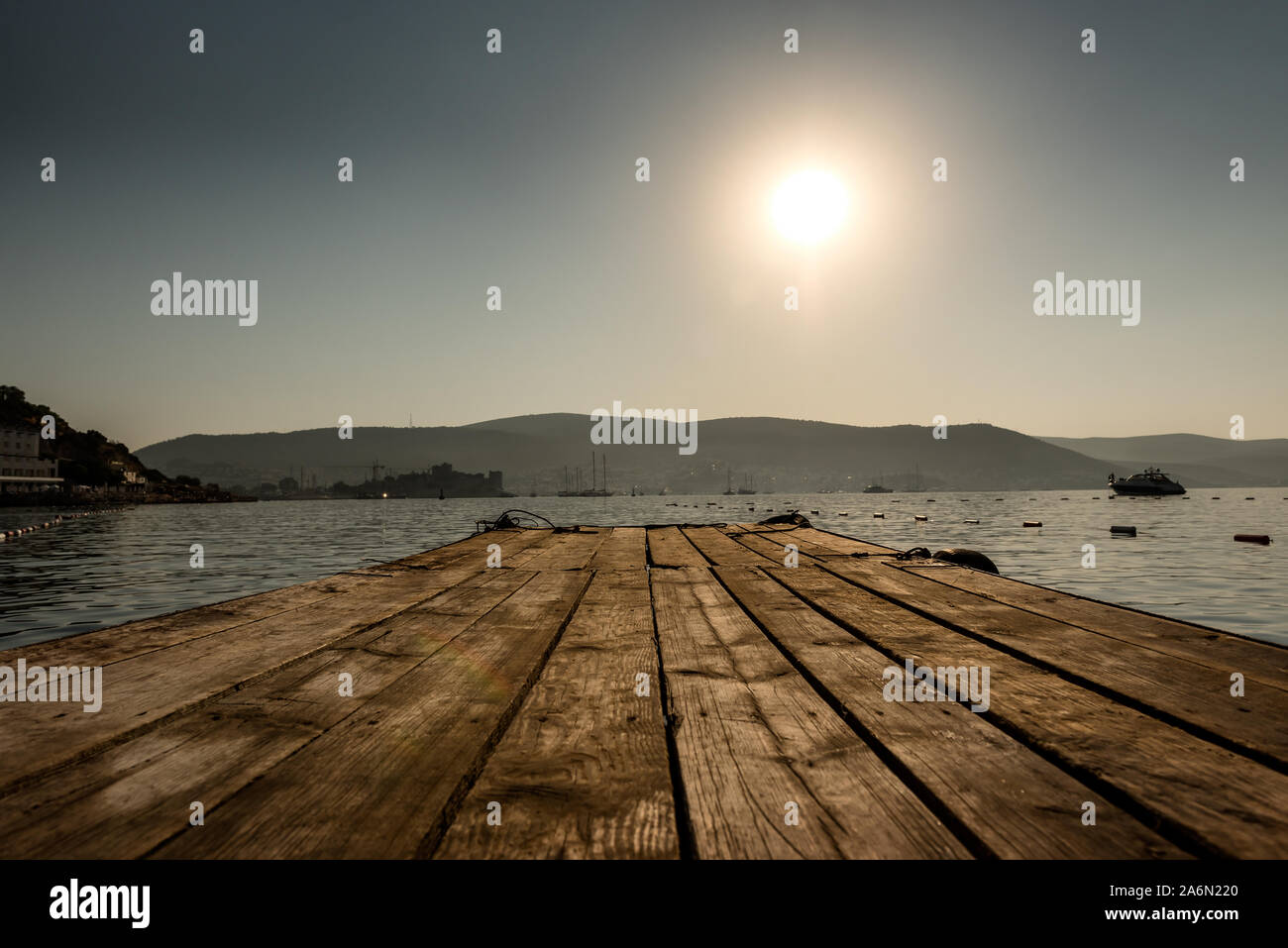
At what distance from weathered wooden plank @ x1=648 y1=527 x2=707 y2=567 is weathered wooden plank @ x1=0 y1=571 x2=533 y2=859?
4.03 metres

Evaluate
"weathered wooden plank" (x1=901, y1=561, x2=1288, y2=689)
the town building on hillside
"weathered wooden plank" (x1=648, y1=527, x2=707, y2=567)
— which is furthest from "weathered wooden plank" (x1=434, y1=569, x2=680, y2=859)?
the town building on hillside

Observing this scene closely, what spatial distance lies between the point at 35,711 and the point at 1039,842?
3.10 metres

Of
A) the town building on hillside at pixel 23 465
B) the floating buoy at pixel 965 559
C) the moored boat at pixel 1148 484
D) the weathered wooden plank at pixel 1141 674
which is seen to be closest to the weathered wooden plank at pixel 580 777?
the weathered wooden plank at pixel 1141 674

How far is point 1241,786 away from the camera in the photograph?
5.24 feet

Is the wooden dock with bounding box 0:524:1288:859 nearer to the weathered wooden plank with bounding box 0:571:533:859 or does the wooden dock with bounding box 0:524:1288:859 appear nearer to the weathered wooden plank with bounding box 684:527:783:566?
the weathered wooden plank with bounding box 0:571:533:859

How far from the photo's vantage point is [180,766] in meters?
1.77

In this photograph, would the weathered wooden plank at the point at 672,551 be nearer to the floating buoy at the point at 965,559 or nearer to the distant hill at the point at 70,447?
the floating buoy at the point at 965,559

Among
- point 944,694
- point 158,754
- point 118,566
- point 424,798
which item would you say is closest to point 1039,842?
point 944,694

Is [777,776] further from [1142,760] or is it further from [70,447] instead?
[70,447]

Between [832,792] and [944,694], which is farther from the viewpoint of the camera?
[944,694]

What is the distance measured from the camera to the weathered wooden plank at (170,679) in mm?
1938

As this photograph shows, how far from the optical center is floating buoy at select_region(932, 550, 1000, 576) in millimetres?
7164

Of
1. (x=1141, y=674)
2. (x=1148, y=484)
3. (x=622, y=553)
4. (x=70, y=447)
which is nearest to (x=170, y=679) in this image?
(x=1141, y=674)

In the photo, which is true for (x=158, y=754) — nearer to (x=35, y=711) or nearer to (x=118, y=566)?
(x=35, y=711)
